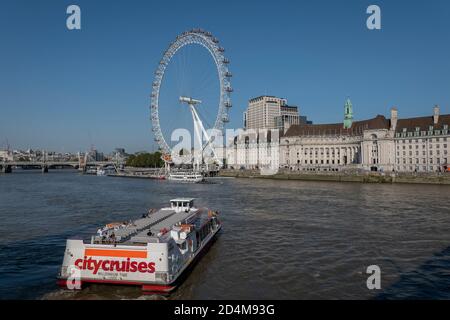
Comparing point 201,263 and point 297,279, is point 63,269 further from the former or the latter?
point 297,279

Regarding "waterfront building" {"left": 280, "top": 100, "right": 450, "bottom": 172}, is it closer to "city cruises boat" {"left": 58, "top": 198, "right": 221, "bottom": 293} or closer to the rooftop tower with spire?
the rooftop tower with spire

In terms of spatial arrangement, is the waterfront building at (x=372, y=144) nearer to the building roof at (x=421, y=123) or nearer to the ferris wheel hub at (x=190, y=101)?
the building roof at (x=421, y=123)

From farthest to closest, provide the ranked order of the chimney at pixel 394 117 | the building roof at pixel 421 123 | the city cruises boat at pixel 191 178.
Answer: the chimney at pixel 394 117 → the city cruises boat at pixel 191 178 → the building roof at pixel 421 123

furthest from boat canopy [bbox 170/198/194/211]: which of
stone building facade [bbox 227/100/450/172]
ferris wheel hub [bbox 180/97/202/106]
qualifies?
stone building facade [bbox 227/100/450/172]

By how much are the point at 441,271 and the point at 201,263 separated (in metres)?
9.78

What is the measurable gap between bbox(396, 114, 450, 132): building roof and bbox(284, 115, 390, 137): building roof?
12.0 ft

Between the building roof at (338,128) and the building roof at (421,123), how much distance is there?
12.0 ft

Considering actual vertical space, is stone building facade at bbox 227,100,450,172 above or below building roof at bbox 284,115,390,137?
below

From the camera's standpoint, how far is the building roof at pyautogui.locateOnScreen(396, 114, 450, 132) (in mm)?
85500

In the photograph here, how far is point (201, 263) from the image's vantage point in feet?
57.3

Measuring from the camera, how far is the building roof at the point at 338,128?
98375 mm

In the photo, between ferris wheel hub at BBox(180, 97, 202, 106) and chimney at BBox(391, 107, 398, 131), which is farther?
chimney at BBox(391, 107, 398, 131)

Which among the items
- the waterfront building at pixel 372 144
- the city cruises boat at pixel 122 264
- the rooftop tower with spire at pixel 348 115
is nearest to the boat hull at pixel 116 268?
the city cruises boat at pixel 122 264
